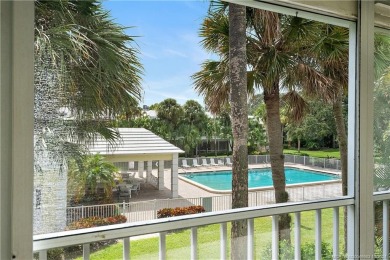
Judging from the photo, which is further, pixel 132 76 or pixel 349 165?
pixel 349 165

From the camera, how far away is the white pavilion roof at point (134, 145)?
1425mm

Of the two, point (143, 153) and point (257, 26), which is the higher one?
point (257, 26)

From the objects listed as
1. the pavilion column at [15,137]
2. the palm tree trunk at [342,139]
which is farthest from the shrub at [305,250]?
the pavilion column at [15,137]

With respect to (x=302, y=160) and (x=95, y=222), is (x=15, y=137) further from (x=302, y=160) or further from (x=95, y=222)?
(x=302, y=160)

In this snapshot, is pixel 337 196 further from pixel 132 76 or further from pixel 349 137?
pixel 132 76

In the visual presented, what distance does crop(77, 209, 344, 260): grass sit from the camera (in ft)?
4.71

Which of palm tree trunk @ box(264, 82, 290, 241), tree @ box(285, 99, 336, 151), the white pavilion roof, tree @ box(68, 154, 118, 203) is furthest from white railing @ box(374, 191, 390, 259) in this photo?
tree @ box(68, 154, 118, 203)

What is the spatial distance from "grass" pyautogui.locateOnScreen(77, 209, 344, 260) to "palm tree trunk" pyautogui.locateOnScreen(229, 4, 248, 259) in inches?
5.4

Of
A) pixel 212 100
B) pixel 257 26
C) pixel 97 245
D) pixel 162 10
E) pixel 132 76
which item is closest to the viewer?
pixel 97 245

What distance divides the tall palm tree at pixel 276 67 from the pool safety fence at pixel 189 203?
13 cm

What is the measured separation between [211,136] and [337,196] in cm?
103

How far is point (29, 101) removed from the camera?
1.05 meters

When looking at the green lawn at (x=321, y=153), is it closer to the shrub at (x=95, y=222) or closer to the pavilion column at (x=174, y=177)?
the pavilion column at (x=174, y=177)

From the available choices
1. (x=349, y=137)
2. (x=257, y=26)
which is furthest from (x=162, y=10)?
(x=349, y=137)
